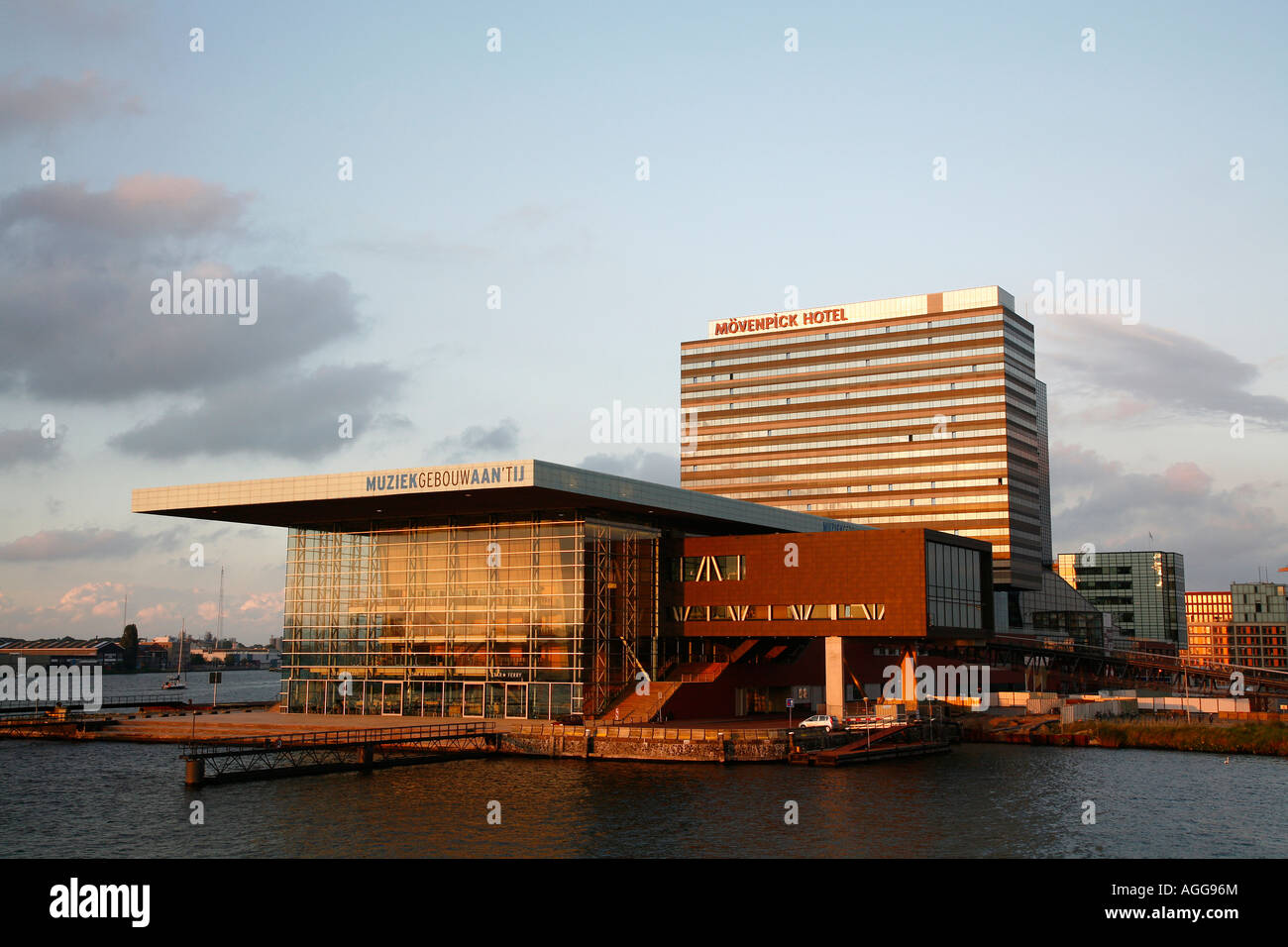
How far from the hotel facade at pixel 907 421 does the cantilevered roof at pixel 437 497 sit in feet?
311

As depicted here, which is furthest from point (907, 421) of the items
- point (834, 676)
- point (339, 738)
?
point (339, 738)

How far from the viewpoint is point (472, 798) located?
5881 cm

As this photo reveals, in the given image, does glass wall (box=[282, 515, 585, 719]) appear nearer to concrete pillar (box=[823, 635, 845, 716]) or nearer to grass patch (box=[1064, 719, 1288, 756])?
concrete pillar (box=[823, 635, 845, 716])

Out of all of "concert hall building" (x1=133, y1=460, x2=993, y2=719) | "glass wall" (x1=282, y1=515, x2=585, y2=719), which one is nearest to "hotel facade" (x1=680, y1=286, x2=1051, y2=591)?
"concert hall building" (x1=133, y1=460, x2=993, y2=719)

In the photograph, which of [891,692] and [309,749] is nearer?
[309,749]

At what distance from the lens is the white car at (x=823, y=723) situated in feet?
255

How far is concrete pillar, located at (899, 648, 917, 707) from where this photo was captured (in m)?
94.2

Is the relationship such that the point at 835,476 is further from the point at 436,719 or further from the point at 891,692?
the point at 436,719

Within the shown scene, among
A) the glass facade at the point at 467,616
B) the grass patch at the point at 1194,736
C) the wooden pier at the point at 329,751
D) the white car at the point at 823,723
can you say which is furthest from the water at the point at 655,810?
the glass facade at the point at 467,616

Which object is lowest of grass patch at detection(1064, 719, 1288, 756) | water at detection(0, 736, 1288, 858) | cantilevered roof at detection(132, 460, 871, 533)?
grass patch at detection(1064, 719, 1288, 756)

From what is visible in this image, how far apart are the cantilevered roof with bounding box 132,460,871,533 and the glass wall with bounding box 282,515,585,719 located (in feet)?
7.88
